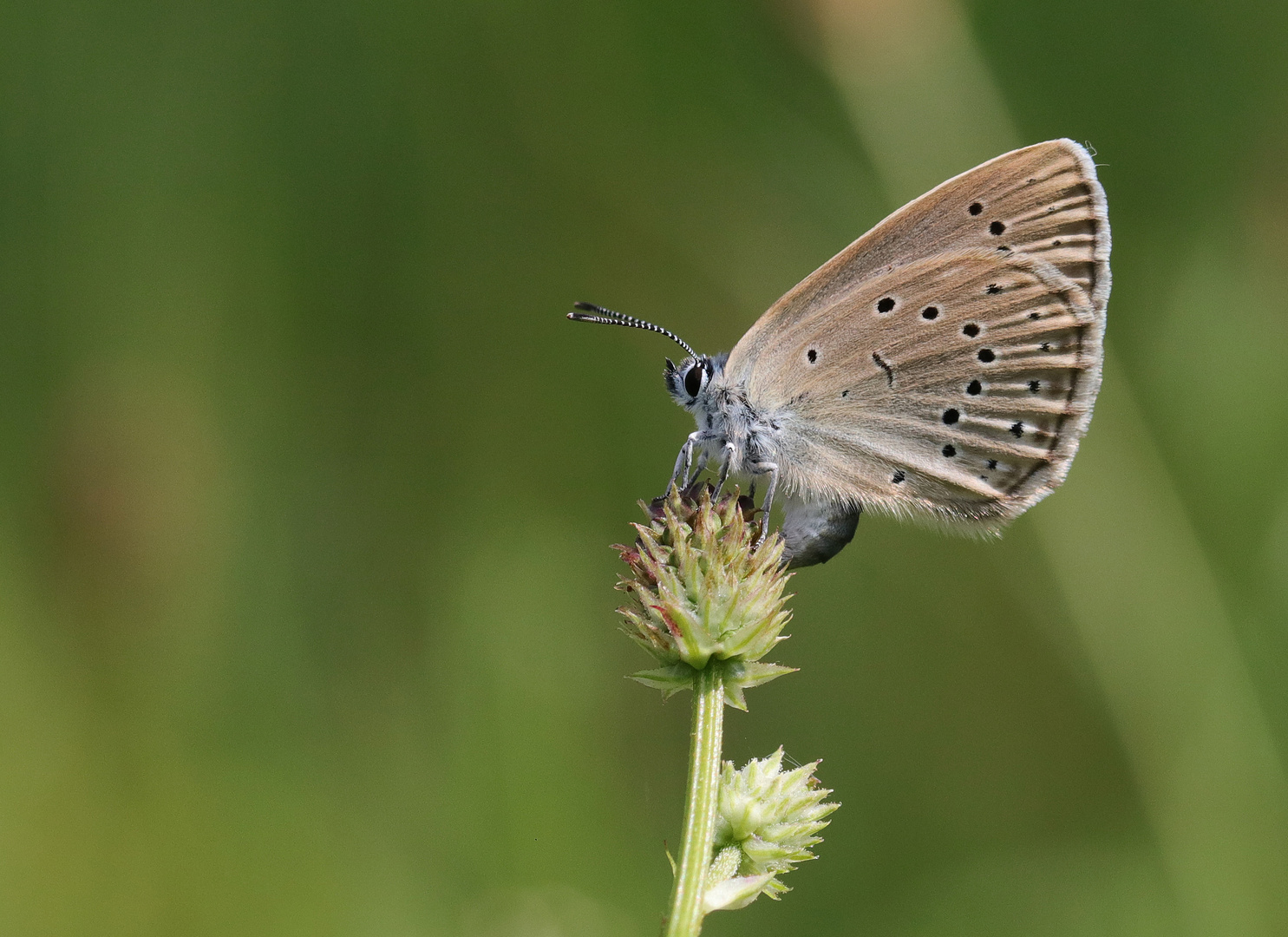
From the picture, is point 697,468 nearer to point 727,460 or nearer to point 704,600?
point 727,460

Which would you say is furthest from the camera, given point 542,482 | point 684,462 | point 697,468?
point 542,482

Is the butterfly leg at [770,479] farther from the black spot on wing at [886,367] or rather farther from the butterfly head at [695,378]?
the black spot on wing at [886,367]

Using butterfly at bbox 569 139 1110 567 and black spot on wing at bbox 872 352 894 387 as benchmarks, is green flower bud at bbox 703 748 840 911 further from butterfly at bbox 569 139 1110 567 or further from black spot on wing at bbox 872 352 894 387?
black spot on wing at bbox 872 352 894 387

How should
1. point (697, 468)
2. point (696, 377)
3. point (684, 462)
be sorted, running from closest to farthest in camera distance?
1. point (684, 462)
2. point (697, 468)
3. point (696, 377)

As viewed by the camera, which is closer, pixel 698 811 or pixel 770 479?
pixel 698 811

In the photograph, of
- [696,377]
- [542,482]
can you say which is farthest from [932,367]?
[542,482]

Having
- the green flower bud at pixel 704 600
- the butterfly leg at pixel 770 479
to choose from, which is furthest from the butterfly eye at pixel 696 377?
the green flower bud at pixel 704 600

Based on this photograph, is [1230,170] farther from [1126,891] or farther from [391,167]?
[391,167]

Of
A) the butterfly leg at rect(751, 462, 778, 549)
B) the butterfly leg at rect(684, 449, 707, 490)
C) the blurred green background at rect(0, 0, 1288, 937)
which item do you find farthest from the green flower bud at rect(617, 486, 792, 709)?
the blurred green background at rect(0, 0, 1288, 937)

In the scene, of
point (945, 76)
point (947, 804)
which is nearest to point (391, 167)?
point (945, 76)
